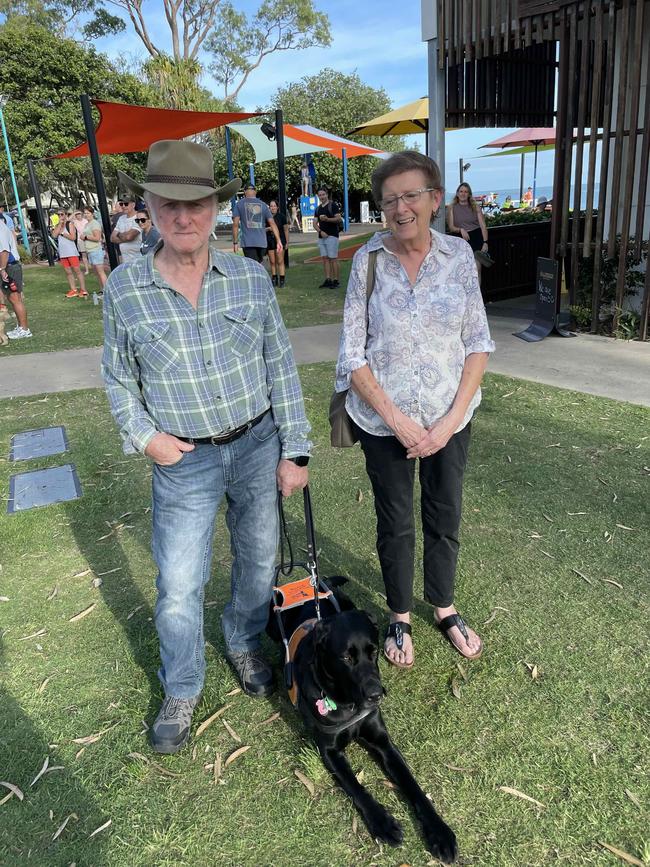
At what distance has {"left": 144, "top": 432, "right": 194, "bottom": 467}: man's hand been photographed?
6.78 feet

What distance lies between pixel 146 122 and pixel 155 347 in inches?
429

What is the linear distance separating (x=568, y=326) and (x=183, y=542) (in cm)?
742

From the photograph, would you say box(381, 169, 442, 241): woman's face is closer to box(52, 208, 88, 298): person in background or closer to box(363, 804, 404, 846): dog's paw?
box(363, 804, 404, 846): dog's paw

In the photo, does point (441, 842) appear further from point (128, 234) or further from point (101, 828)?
point (128, 234)

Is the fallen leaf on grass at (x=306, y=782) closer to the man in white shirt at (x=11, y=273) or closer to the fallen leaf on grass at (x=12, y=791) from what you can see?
the fallen leaf on grass at (x=12, y=791)

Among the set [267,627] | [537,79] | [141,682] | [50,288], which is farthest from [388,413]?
[50,288]

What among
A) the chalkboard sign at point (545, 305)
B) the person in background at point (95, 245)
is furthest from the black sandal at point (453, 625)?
the person in background at point (95, 245)

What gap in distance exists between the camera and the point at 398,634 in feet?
9.12

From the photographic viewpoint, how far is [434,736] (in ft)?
7.75

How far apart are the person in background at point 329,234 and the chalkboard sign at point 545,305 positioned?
5.41 m

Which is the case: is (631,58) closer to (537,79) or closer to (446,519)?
(537,79)

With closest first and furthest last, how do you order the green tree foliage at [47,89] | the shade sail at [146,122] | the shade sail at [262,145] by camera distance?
1. the shade sail at [146,122]
2. the shade sail at [262,145]
3. the green tree foliage at [47,89]

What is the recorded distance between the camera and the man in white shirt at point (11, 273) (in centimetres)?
898

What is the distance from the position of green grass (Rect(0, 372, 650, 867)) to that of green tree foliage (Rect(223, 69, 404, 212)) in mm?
40816
